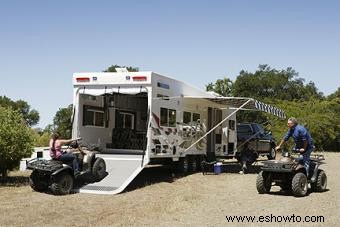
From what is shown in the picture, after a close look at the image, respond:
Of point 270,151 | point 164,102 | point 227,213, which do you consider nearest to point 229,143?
point 270,151

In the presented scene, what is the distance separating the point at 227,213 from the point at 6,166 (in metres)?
7.62

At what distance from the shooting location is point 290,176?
12.1 meters

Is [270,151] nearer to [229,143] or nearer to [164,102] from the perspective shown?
[229,143]

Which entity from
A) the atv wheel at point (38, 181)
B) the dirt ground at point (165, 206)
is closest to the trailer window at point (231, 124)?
the dirt ground at point (165, 206)

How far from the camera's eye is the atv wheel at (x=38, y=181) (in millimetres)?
A: 12992

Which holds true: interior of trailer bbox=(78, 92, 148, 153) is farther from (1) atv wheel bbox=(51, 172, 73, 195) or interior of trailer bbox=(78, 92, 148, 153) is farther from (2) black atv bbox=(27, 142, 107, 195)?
(1) atv wheel bbox=(51, 172, 73, 195)

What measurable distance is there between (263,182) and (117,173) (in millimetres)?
4032

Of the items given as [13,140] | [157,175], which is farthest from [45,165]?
[157,175]

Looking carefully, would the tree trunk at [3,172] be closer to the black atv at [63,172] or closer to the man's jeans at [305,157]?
the black atv at [63,172]

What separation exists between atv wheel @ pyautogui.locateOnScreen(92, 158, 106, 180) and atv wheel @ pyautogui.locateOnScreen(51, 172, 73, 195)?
2.98 feet

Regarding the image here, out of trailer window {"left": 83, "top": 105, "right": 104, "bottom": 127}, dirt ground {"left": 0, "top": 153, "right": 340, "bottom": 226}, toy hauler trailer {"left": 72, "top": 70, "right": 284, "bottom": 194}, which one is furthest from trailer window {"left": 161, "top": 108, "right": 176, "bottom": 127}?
trailer window {"left": 83, "top": 105, "right": 104, "bottom": 127}

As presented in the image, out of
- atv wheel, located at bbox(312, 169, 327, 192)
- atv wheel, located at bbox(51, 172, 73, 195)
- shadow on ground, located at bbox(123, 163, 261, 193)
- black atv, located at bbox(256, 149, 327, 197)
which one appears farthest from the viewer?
shadow on ground, located at bbox(123, 163, 261, 193)

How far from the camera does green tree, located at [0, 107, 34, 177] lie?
14.4m

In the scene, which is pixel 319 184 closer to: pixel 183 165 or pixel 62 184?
pixel 183 165
